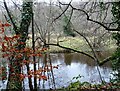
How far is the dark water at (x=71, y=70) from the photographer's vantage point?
13626mm

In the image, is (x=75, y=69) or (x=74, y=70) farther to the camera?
(x=75, y=69)

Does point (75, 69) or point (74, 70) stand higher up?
point (75, 69)

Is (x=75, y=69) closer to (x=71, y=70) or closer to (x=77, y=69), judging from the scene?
(x=77, y=69)

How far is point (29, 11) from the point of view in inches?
414

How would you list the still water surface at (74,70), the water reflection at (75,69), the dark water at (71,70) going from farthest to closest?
the water reflection at (75,69) < the still water surface at (74,70) < the dark water at (71,70)

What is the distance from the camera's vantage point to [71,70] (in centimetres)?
1716

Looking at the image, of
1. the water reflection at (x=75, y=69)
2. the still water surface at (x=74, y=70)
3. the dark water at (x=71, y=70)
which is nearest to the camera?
the dark water at (x=71, y=70)

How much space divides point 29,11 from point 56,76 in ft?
19.8

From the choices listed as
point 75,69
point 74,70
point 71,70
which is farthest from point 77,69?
point 71,70

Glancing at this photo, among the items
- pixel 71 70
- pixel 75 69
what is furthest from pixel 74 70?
pixel 75 69

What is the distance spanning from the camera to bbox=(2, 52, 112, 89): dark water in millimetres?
13626

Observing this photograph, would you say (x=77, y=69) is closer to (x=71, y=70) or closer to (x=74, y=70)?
(x=74, y=70)

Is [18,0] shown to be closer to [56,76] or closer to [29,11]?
[29,11]

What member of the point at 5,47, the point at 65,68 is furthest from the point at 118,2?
the point at 65,68
